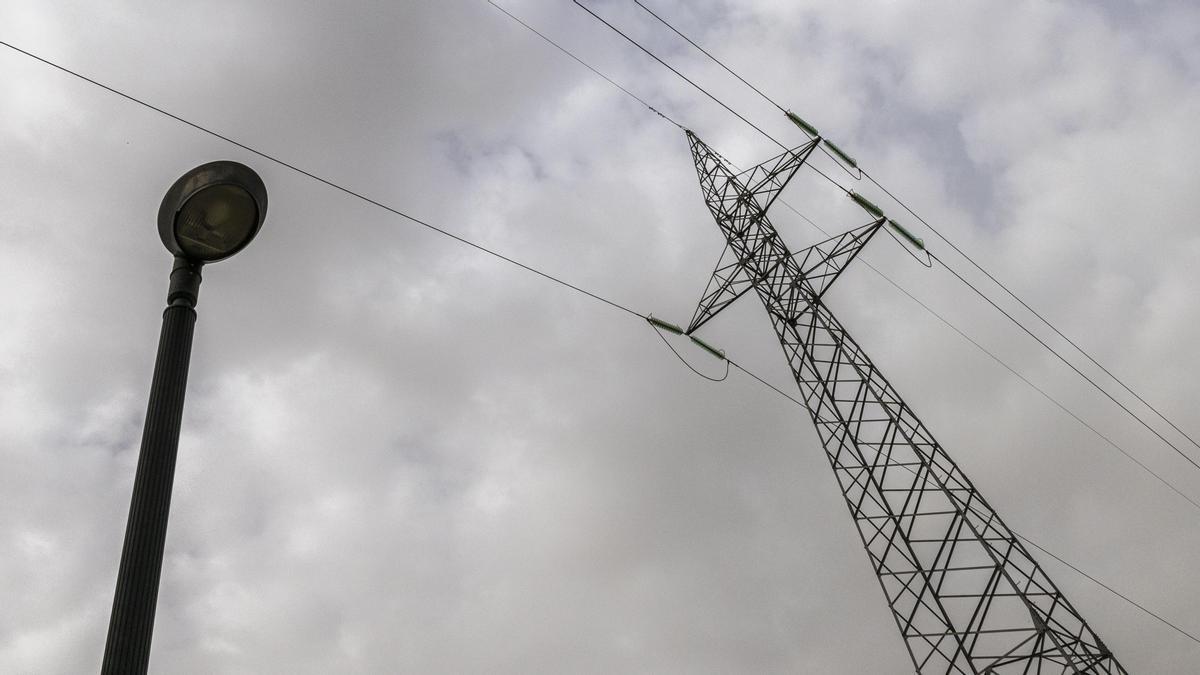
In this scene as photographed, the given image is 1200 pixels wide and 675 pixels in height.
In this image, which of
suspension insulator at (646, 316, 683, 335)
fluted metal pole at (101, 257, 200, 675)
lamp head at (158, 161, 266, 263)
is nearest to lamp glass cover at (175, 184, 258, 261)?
lamp head at (158, 161, 266, 263)

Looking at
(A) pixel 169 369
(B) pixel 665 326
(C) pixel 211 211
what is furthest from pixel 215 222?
(B) pixel 665 326

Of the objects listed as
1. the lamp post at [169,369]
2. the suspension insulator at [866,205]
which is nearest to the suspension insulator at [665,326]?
the suspension insulator at [866,205]

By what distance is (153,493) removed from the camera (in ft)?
11.9

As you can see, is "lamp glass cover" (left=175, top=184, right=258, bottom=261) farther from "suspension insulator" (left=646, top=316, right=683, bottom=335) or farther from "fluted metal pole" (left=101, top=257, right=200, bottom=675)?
"suspension insulator" (left=646, top=316, right=683, bottom=335)

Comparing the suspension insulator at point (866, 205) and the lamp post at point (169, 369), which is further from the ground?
the suspension insulator at point (866, 205)

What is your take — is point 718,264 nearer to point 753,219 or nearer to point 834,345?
point 753,219

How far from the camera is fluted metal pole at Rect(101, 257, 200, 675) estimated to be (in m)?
3.39

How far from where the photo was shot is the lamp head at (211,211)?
408 centimetres

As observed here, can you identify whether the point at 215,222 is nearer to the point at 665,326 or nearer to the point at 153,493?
the point at 153,493

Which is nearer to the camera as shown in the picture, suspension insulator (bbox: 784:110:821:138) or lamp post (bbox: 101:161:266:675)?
lamp post (bbox: 101:161:266:675)

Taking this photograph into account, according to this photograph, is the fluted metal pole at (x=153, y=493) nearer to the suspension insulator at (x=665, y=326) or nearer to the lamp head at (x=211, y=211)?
the lamp head at (x=211, y=211)

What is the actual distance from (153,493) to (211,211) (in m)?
1.39

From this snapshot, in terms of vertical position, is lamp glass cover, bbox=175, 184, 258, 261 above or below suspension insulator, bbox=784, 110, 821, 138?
below

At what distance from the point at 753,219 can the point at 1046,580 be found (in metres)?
9.02
